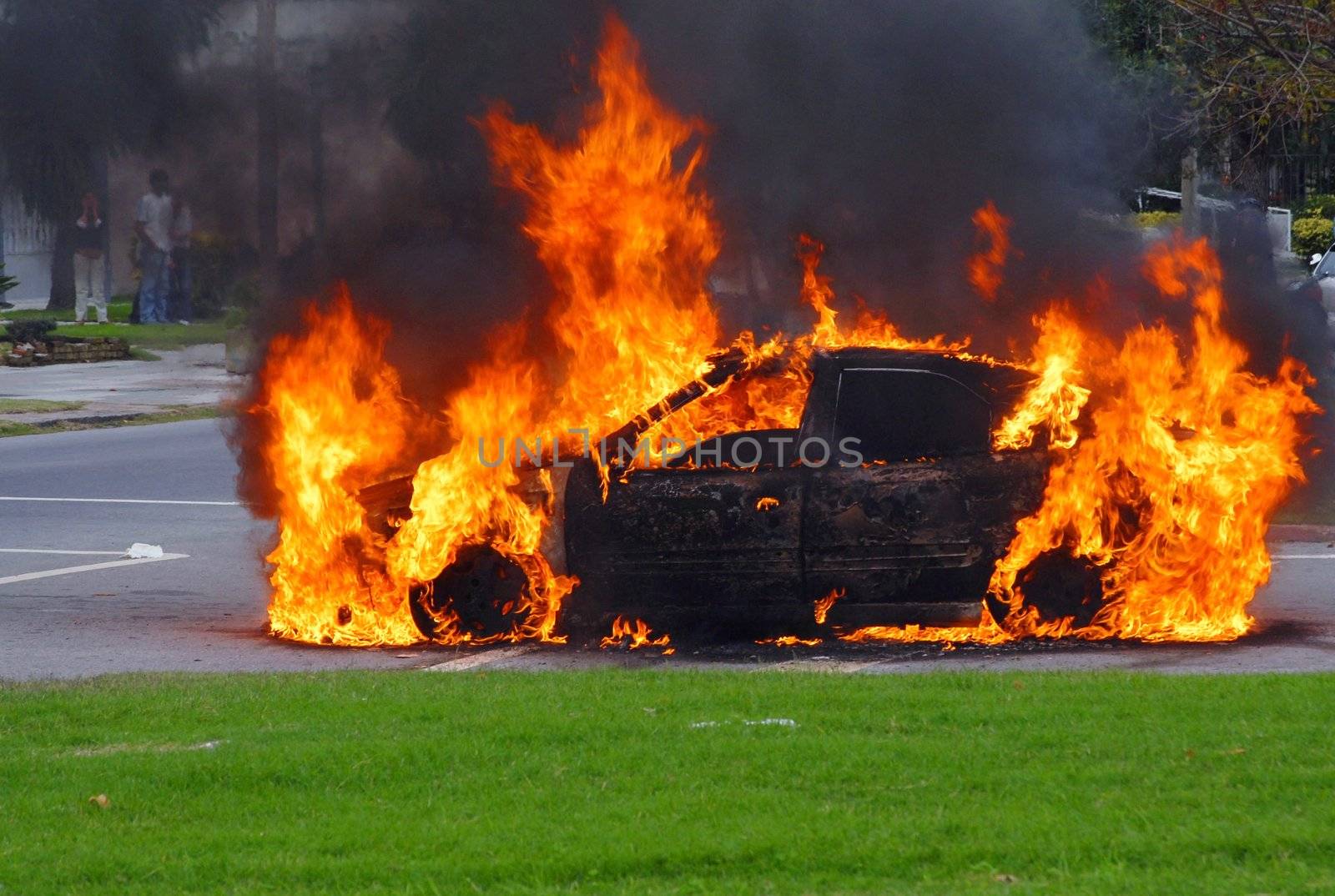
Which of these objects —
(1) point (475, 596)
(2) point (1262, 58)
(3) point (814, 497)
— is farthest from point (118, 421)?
(3) point (814, 497)

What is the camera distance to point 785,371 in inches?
342

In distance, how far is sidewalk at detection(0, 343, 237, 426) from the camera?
22.3 m

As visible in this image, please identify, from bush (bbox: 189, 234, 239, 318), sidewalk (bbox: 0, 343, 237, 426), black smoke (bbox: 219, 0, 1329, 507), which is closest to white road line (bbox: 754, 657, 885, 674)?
black smoke (bbox: 219, 0, 1329, 507)

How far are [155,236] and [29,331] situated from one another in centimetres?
1947

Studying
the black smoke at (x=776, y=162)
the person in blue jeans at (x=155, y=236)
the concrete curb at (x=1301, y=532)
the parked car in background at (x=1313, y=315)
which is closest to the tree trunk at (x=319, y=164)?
the black smoke at (x=776, y=162)

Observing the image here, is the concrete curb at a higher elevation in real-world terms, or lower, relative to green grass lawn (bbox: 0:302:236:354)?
lower

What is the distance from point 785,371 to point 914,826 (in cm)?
389

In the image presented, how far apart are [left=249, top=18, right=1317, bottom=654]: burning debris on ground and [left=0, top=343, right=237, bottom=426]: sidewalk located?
41.1 ft

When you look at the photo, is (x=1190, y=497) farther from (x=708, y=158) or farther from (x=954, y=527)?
(x=708, y=158)

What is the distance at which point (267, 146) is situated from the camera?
10.7 metres

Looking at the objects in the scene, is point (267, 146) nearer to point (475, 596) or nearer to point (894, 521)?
point (475, 596)

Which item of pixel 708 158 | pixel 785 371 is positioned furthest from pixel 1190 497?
pixel 708 158

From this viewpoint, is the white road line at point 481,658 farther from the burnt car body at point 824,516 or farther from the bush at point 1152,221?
the bush at point 1152,221

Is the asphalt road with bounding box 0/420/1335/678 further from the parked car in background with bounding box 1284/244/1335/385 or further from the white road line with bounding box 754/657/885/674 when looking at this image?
the parked car in background with bounding box 1284/244/1335/385
